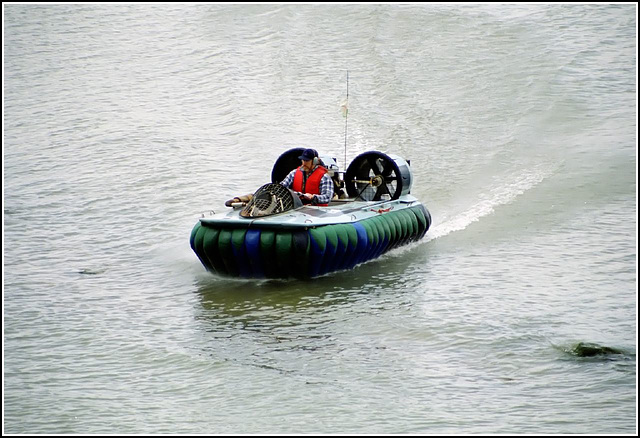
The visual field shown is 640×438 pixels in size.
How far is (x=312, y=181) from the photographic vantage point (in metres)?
11.7

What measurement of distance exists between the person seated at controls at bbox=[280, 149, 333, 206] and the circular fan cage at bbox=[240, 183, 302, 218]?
0.45m

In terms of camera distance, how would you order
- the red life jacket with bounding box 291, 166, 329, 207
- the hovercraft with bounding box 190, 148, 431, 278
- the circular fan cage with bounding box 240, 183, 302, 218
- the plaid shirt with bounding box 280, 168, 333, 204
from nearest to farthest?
1. the hovercraft with bounding box 190, 148, 431, 278
2. the circular fan cage with bounding box 240, 183, 302, 218
3. the plaid shirt with bounding box 280, 168, 333, 204
4. the red life jacket with bounding box 291, 166, 329, 207

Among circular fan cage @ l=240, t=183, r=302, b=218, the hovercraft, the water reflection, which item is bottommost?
the water reflection

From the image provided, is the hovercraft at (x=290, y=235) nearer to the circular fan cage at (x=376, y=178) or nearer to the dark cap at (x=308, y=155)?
the circular fan cage at (x=376, y=178)

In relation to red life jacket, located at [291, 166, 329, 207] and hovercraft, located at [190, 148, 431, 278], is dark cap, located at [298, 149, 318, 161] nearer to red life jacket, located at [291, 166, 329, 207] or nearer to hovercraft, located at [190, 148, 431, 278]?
red life jacket, located at [291, 166, 329, 207]

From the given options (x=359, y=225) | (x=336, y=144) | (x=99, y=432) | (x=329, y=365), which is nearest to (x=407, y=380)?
(x=329, y=365)

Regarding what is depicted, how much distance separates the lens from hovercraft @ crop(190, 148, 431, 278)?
10477 millimetres

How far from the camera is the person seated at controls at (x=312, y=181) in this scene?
1156cm

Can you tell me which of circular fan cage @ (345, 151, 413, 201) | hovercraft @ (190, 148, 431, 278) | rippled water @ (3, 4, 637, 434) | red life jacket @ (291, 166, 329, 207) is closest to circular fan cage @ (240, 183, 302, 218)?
hovercraft @ (190, 148, 431, 278)

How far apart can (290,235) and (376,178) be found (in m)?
2.41

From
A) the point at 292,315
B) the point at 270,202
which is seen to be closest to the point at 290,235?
the point at 270,202

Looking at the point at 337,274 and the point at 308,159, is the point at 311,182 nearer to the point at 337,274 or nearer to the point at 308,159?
the point at 308,159

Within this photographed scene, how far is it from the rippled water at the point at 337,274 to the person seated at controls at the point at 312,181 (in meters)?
1.02

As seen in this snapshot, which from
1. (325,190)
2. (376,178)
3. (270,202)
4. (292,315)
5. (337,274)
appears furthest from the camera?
(376,178)
